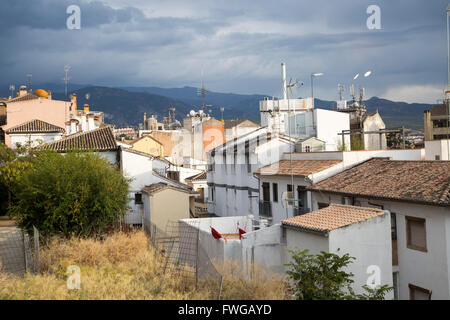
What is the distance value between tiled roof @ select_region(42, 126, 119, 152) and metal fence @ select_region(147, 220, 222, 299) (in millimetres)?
7672

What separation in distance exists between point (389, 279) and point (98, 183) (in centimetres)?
1195

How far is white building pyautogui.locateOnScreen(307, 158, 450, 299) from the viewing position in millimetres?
15609

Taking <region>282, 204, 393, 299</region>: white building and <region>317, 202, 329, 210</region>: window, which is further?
<region>317, 202, 329, 210</region>: window

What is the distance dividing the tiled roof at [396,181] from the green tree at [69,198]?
31.3ft

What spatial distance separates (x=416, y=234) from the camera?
1689 centimetres

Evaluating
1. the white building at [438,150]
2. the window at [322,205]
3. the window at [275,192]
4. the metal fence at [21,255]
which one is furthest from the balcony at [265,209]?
the metal fence at [21,255]

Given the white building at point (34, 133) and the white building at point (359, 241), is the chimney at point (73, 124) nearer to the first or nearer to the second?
the white building at point (34, 133)

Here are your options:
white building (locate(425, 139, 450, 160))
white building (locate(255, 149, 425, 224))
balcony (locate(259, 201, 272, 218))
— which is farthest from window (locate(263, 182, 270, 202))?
white building (locate(425, 139, 450, 160))

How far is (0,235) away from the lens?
26.2 metres

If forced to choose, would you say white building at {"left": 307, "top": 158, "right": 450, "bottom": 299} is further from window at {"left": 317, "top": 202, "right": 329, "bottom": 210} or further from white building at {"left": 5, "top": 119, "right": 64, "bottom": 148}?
white building at {"left": 5, "top": 119, "right": 64, "bottom": 148}

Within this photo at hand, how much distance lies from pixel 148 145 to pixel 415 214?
46812mm

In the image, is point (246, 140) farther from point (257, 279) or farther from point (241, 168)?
point (257, 279)

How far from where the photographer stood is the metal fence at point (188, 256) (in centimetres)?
1090
